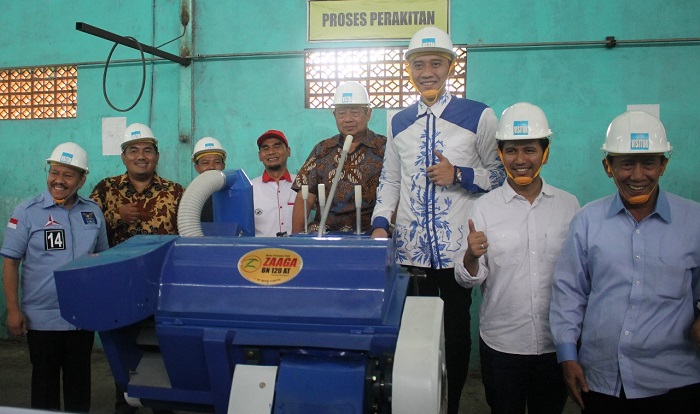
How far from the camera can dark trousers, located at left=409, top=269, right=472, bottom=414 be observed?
7.09 feet

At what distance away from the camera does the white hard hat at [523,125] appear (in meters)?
1.71

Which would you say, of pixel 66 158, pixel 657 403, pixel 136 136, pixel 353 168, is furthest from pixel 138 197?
pixel 657 403

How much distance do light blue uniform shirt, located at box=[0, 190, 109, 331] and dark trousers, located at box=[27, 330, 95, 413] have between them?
58mm

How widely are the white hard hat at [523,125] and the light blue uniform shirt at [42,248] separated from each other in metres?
1.77

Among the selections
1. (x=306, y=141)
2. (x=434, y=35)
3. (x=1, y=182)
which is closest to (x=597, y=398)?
(x=434, y=35)

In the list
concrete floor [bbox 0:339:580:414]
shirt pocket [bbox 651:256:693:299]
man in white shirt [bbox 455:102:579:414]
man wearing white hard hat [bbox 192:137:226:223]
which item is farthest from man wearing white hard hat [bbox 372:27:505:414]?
man wearing white hard hat [bbox 192:137:226:223]

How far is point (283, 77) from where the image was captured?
353cm

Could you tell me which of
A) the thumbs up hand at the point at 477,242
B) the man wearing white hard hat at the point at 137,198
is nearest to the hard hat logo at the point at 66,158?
the man wearing white hard hat at the point at 137,198

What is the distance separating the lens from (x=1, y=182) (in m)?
4.00

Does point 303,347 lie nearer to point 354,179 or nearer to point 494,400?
point 494,400

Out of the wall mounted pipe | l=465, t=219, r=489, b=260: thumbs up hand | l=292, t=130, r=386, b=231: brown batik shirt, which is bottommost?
l=465, t=219, r=489, b=260: thumbs up hand

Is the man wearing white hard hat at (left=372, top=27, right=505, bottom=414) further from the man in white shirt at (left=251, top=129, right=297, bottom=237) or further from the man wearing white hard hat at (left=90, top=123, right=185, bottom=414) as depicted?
the man wearing white hard hat at (left=90, top=123, right=185, bottom=414)

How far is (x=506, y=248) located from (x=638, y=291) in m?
0.40

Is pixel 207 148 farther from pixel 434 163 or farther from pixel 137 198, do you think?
pixel 434 163
